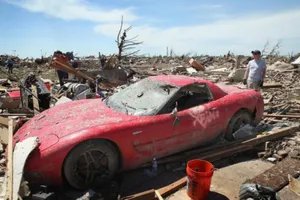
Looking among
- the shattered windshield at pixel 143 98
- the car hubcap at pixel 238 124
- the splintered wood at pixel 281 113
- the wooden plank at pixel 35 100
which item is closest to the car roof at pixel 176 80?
the shattered windshield at pixel 143 98

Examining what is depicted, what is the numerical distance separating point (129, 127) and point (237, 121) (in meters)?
2.59

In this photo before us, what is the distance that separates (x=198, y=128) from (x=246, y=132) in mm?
1287

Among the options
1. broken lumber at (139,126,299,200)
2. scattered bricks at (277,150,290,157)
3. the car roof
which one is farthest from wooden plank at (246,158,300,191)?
the car roof

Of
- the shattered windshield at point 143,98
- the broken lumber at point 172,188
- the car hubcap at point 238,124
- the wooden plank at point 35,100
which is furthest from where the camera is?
the wooden plank at point 35,100

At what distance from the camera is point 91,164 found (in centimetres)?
377

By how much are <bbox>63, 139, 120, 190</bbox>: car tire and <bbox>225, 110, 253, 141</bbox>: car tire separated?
96.4 inches

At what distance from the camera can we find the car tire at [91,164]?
359 centimetres

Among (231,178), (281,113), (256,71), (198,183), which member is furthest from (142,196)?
(281,113)

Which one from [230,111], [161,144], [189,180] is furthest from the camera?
[230,111]

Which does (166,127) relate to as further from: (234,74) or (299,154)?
(234,74)

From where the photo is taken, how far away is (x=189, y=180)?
3.54 m

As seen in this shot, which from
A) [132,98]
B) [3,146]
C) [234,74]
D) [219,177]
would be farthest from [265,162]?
[234,74]

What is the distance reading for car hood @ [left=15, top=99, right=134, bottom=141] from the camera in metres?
3.84

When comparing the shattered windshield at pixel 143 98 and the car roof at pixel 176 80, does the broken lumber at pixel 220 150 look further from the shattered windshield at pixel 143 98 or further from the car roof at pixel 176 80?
the car roof at pixel 176 80
